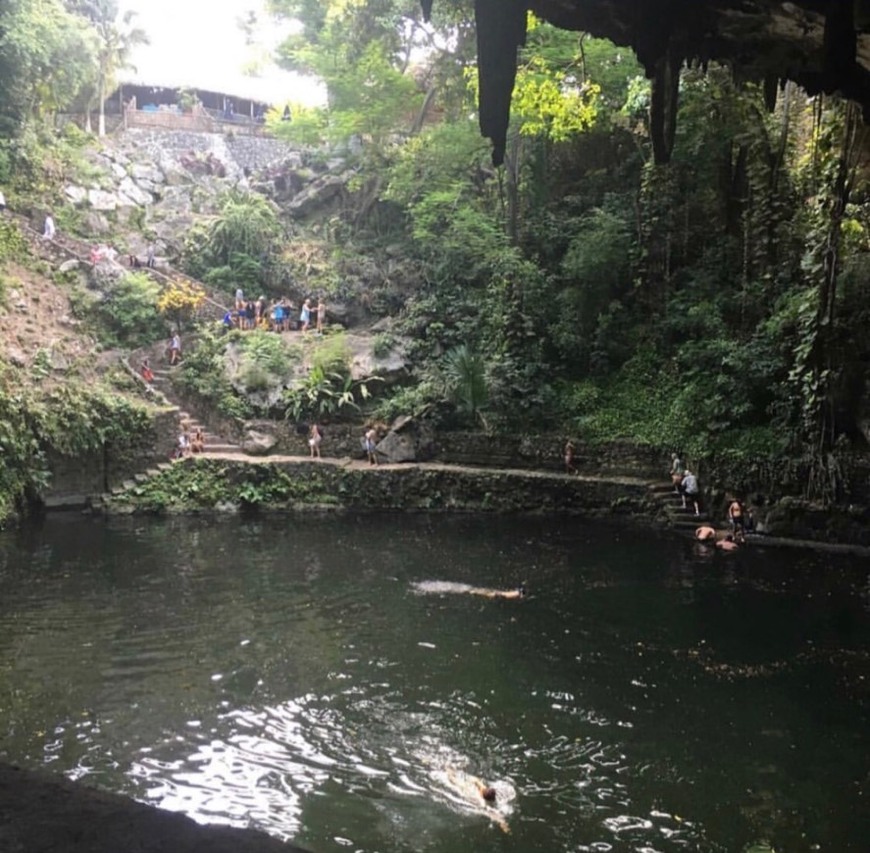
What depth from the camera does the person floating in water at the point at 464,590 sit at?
12969 mm

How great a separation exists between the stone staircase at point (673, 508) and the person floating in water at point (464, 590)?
608 cm

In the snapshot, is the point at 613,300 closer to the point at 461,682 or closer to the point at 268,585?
the point at 268,585

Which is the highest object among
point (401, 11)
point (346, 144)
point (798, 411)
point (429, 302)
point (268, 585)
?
point (401, 11)

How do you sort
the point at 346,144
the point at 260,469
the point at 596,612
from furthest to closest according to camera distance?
the point at 346,144 → the point at 260,469 → the point at 596,612

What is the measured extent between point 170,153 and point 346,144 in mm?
10772

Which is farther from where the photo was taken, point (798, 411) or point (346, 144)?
point (346, 144)

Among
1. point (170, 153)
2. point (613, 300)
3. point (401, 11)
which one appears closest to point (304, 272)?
point (401, 11)

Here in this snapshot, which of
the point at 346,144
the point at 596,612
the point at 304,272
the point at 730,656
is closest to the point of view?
the point at 730,656

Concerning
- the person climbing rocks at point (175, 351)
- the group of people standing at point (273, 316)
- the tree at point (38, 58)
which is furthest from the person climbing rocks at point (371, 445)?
the tree at point (38, 58)

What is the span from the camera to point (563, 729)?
8273 mm

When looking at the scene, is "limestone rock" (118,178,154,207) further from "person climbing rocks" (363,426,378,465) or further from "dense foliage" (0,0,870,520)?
"person climbing rocks" (363,426,378,465)

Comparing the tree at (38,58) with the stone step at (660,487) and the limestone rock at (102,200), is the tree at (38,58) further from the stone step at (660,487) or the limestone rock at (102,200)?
the stone step at (660,487)

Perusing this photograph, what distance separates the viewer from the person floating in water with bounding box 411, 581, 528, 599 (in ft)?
42.5

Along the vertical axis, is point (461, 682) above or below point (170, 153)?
below
